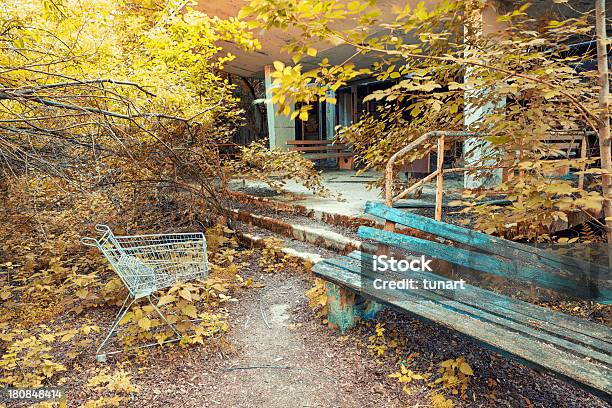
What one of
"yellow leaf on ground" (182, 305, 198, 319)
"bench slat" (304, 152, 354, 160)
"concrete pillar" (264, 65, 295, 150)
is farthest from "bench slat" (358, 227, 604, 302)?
"concrete pillar" (264, 65, 295, 150)

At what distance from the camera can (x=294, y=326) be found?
125 inches

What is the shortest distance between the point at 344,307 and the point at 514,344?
4.18 ft

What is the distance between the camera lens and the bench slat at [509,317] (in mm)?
1888

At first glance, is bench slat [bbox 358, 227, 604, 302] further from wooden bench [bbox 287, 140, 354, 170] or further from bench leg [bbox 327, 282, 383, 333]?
wooden bench [bbox 287, 140, 354, 170]

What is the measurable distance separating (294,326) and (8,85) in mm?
3014

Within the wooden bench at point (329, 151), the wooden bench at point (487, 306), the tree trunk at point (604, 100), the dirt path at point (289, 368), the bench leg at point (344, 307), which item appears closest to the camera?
the wooden bench at point (487, 306)

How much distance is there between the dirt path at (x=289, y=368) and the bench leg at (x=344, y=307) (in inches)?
4.5

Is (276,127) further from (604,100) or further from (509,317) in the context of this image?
(509,317)

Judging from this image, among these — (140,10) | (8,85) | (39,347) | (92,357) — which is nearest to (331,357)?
(92,357)

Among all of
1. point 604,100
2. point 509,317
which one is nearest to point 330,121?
point 604,100

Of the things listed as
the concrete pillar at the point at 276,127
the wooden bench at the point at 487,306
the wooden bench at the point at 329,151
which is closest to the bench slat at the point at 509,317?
the wooden bench at the point at 487,306

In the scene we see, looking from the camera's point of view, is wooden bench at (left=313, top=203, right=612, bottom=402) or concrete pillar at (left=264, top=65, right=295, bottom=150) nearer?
wooden bench at (left=313, top=203, right=612, bottom=402)

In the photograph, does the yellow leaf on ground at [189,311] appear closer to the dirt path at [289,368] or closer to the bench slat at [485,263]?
the dirt path at [289,368]

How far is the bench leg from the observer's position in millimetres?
2947
